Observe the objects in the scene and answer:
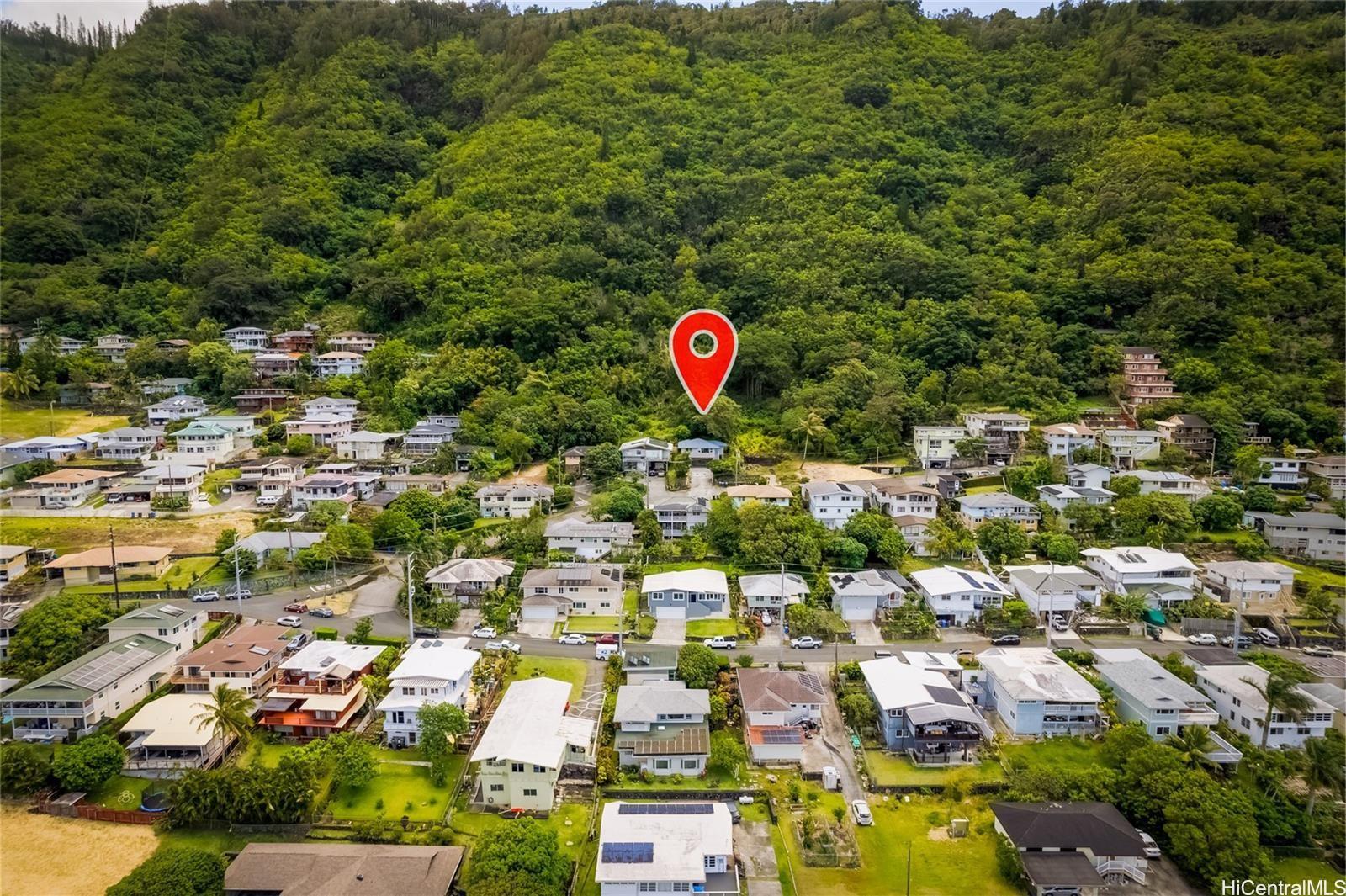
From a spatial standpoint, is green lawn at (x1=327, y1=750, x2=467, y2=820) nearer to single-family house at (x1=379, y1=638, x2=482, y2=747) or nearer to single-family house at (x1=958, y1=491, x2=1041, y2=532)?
single-family house at (x1=379, y1=638, x2=482, y2=747)

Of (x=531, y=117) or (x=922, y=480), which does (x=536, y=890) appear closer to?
(x=922, y=480)

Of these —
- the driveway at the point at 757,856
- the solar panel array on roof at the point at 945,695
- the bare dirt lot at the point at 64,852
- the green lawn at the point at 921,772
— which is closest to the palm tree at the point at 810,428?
the solar panel array on roof at the point at 945,695

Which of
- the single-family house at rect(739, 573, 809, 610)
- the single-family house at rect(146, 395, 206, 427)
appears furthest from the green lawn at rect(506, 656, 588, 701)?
the single-family house at rect(146, 395, 206, 427)

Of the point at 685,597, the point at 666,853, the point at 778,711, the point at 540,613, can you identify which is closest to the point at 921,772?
the point at 778,711

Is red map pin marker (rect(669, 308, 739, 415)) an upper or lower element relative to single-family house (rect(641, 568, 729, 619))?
upper

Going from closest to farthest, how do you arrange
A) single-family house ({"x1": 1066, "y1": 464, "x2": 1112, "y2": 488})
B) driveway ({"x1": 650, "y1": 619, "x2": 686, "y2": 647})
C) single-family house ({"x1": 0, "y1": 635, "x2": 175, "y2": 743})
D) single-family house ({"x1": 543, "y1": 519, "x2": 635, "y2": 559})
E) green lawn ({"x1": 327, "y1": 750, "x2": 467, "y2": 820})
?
green lawn ({"x1": 327, "y1": 750, "x2": 467, "y2": 820})
single-family house ({"x1": 0, "y1": 635, "x2": 175, "y2": 743})
driveway ({"x1": 650, "y1": 619, "x2": 686, "y2": 647})
single-family house ({"x1": 543, "y1": 519, "x2": 635, "y2": 559})
single-family house ({"x1": 1066, "y1": 464, "x2": 1112, "y2": 488})

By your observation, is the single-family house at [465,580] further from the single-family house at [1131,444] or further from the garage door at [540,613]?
the single-family house at [1131,444]

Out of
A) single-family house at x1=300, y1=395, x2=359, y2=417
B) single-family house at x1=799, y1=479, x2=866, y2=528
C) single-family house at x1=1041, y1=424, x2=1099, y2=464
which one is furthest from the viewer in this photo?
single-family house at x1=300, y1=395, x2=359, y2=417

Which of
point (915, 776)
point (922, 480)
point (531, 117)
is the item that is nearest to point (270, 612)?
point (915, 776)
